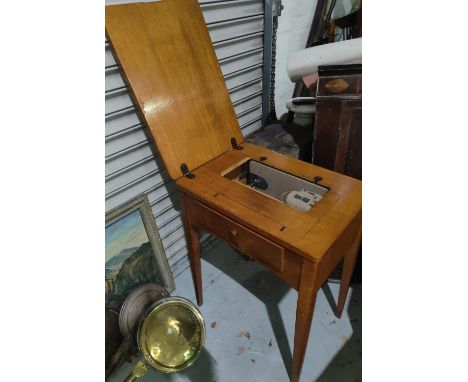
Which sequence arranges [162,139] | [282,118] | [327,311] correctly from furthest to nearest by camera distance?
[282,118] → [327,311] → [162,139]

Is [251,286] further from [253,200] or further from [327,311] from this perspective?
[253,200]

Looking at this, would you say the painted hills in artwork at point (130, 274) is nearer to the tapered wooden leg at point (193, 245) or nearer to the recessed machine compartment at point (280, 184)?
the tapered wooden leg at point (193, 245)

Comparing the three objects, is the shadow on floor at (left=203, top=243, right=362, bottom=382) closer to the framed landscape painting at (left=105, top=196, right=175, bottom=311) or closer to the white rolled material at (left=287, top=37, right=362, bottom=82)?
the framed landscape painting at (left=105, top=196, right=175, bottom=311)

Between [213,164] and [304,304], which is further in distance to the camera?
[213,164]

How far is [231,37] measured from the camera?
1779mm

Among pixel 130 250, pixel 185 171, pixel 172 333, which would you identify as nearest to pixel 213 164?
pixel 185 171

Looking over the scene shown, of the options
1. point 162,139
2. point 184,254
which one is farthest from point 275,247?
point 184,254

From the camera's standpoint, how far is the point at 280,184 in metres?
1.43

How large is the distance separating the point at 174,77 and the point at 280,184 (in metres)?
0.70

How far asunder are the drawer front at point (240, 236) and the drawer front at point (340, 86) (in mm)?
894

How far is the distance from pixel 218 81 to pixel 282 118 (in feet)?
3.37

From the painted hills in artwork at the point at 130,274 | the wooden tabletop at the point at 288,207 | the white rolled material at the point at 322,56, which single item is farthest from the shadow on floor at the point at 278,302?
the white rolled material at the point at 322,56

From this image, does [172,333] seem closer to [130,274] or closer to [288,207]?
[130,274]

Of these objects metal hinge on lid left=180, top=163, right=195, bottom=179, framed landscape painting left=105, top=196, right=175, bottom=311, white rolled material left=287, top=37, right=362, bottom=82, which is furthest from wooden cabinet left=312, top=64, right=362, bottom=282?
framed landscape painting left=105, top=196, right=175, bottom=311
